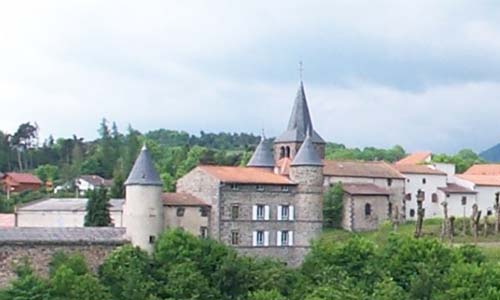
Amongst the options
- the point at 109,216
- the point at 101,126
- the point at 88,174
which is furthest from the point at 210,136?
the point at 109,216

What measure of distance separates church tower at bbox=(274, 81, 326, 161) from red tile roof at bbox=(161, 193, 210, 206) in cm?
1354

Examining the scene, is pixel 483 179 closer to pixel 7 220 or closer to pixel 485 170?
pixel 485 170

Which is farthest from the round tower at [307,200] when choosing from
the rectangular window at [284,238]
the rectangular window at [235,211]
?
the rectangular window at [235,211]

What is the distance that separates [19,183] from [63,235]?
4920 centimetres

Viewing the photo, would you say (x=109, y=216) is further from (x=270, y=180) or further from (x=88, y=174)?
(x=88, y=174)

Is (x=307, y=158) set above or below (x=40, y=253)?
above

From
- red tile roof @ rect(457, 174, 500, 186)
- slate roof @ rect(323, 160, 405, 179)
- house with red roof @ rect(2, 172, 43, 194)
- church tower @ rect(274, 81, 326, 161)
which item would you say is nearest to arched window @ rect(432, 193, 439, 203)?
red tile roof @ rect(457, 174, 500, 186)

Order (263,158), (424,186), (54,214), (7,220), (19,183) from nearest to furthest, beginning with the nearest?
(54,214) < (263,158) < (7,220) < (424,186) < (19,183)

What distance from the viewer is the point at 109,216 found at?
58688 millimetres

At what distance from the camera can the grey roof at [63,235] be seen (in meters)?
49.8

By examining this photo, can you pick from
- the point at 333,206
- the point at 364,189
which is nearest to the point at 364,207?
the point at 364,189

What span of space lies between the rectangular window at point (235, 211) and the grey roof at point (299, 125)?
13982mm

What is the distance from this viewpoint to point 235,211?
56.8m

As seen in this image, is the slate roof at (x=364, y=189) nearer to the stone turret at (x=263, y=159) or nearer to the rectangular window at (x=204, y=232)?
the stone turret at (x=263, y=159)
